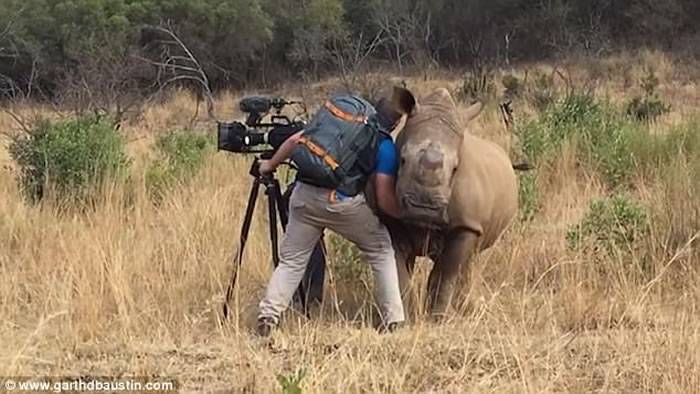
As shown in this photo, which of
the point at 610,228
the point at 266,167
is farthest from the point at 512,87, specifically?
the point at 266,167

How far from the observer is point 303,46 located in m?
32.9

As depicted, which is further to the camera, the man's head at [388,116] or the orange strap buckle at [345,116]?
the man's head at [388,116]

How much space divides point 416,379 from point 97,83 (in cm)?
1798

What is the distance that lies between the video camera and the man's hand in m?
0.14

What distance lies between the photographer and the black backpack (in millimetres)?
5582

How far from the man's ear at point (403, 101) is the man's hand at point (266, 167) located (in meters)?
0.77

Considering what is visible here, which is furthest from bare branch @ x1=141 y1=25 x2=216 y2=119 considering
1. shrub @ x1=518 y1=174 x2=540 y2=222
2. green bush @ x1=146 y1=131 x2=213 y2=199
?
shrub @ x1=518 y1=174 x2=540 y2=222

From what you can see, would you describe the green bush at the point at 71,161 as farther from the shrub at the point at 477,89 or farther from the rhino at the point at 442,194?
the shrub at the point at 477,89

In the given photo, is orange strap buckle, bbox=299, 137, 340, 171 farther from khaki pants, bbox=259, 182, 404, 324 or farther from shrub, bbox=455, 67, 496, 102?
shrub, bbox=455, 67, 496, 102

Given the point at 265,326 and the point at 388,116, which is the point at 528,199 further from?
the point at 265,326

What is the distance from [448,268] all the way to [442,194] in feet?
2.13

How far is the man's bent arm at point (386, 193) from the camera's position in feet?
18.9

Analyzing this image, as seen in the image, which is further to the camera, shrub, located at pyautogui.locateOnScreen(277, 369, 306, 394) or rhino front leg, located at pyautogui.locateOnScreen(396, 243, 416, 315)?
rhino front leg, located at pyautogui.locateOnScreen(396, 243, 416, 315)

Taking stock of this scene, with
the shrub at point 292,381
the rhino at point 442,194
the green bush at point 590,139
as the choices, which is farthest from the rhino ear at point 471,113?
the green bush at point 590,139
